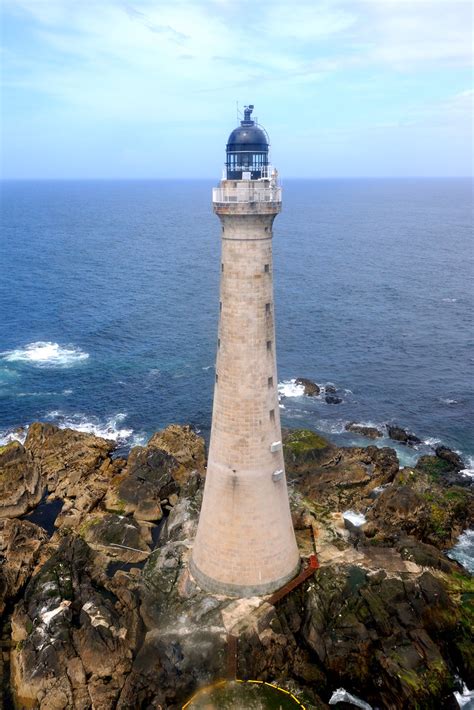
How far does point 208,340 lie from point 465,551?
180ft

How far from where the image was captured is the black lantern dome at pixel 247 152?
2572cm

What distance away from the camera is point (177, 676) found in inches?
1080

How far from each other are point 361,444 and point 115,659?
3561 centimetres

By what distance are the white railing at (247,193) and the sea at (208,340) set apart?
29.4 metres

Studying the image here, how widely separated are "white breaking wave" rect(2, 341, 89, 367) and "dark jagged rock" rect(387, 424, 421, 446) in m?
43.5

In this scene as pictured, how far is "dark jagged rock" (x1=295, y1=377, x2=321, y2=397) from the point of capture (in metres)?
71.7

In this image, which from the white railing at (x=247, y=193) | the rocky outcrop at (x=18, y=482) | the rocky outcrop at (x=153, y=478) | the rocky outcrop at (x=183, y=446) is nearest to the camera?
the white railing at (x=247, y=193)

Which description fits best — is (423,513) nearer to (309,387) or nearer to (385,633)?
(385,633)

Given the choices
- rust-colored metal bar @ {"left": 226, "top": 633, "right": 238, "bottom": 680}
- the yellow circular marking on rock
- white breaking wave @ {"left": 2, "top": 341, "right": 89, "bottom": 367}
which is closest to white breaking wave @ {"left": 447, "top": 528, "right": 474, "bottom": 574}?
the yellow circular marking on rock

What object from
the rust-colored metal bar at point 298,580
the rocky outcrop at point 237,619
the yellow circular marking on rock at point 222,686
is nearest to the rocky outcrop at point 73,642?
the rocky outcrop at point 237,619

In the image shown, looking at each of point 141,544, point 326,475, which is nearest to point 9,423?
point 141,544

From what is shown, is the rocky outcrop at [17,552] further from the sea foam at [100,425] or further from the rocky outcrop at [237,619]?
the sea foam at [100,425]

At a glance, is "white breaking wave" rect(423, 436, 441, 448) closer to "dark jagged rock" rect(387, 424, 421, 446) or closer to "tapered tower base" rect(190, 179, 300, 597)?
"dark jagged rock" rect(387, 424, 421, 446)

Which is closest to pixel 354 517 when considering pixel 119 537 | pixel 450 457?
pixel 119 537
